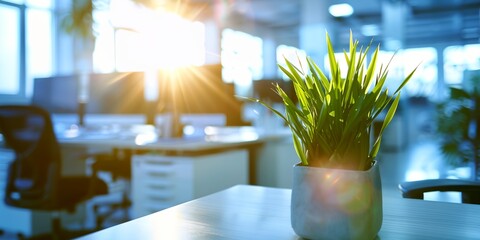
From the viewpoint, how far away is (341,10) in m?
9.77

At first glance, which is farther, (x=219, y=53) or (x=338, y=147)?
(x=219, y=53)

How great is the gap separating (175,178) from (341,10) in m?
8.46

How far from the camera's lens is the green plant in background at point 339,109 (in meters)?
0.70

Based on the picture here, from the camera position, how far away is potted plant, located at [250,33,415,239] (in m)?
0.67

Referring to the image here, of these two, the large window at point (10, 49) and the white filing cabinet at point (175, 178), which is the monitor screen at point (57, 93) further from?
the large window at point (10, 49)

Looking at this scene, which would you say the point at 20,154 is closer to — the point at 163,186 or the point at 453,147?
the point at 163,186

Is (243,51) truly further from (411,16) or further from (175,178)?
(175,178)

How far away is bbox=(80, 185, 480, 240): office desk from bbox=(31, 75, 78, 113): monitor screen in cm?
303

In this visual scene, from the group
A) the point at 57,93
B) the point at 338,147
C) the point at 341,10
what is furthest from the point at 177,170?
the point at 341,10

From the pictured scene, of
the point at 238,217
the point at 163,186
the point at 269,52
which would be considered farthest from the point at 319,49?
the point at 238,217

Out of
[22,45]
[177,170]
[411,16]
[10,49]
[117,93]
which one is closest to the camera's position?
[177,170]

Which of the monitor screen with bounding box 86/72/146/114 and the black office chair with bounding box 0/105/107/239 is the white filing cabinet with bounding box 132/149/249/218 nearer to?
the black office chair with bounding box 0/105/107/239

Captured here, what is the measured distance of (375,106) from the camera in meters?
0.71

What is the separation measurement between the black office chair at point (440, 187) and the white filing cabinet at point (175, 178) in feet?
4.60
